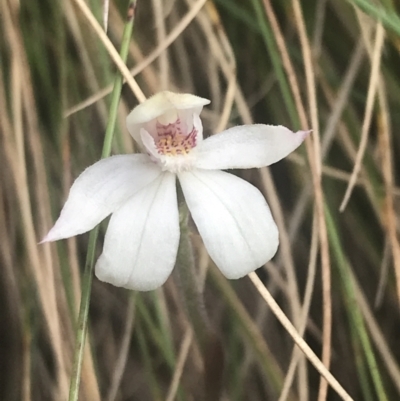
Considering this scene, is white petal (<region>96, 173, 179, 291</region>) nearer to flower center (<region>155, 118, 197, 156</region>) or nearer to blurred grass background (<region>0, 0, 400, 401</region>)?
flower center (<region>155, 118, 197, 156</region>)

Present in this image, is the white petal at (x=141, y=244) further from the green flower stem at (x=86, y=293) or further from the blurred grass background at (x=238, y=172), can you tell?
the blurred grass background at (x=238, y=172)

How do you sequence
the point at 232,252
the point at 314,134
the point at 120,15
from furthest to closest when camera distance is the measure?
1. the point at 120,15
2. the point at 314,134
3. the point at 232,252

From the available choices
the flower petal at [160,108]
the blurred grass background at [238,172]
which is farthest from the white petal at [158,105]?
the blurred grass background at [238,172]

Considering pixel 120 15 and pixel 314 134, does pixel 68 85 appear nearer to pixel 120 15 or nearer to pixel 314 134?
pixel 120 15

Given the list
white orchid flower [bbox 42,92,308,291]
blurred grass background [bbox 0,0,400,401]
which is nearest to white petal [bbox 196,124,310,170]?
white orchid flower [bbox 42,92,308,291]

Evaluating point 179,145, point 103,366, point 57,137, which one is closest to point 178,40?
point 57,137
